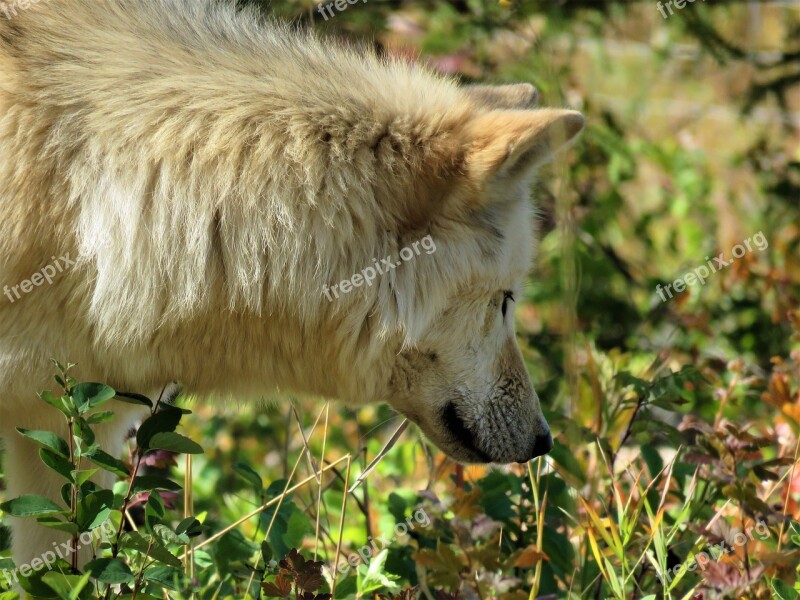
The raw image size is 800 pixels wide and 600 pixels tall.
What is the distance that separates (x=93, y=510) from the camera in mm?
2180

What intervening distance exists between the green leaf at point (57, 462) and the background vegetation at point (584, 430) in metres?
0.23

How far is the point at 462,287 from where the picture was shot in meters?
2.93

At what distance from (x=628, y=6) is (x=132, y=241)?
4064mm

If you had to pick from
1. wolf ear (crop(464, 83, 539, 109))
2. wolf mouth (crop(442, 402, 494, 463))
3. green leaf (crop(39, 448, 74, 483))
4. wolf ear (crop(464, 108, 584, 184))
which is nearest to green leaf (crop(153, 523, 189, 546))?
green leaf (crop(39, 448, 74, 483))

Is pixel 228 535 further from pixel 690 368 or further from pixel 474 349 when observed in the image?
pixel 690 368

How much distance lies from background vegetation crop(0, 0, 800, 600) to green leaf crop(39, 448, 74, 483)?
0.75ft

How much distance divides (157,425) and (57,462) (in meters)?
0.25

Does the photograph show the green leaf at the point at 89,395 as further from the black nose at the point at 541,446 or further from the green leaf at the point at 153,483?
the black nose at the point at 541,446

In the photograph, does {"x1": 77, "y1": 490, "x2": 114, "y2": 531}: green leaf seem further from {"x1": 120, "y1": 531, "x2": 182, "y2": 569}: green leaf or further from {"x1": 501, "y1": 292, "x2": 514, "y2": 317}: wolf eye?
{"x1": 501, "y1": 292, "x2": 514, "y2": 317}: wolf eye

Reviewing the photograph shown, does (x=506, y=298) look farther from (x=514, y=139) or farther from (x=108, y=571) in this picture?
(x=108, y=571)

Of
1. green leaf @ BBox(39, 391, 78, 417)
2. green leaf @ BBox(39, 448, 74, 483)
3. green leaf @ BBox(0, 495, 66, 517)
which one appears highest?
green leaf @ BBox(39, 391, 78, 417)

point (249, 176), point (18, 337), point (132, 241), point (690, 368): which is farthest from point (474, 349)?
point (18, 337)

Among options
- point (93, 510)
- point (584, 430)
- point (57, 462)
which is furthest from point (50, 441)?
point (584, 430)

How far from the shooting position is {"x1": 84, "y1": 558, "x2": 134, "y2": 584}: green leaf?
7.08ft
